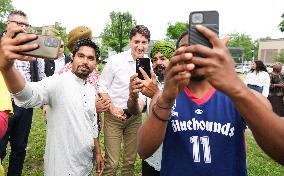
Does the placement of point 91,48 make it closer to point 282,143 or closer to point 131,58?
point 131,58

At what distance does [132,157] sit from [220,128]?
10.3 ft

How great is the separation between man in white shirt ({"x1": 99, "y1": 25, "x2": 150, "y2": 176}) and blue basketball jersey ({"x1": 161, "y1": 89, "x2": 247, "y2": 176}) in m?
2.71

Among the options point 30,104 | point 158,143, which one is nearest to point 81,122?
point 30,104

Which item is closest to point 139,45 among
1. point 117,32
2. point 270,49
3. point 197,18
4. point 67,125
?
point 67,125

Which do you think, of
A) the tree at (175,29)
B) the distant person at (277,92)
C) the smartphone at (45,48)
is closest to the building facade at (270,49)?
the tree at (175,29)

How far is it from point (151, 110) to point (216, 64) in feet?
2.78

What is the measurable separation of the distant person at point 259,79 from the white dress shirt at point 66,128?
7324mm

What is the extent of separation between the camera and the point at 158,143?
6.73 ft

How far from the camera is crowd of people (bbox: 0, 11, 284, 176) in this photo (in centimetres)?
136

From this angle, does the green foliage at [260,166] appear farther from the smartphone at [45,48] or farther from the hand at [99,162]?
the smartphone at [45,48]

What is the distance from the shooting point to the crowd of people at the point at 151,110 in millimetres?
1358

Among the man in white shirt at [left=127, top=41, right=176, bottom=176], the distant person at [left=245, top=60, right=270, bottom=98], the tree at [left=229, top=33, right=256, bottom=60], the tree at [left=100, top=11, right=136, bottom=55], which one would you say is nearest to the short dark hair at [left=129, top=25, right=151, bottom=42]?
the man in white shirt at [left=127, top=41, right=176, bottom=176]

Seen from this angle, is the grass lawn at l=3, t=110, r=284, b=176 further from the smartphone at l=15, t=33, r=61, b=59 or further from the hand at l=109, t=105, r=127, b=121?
the smartphone at l=15, t=33, r=61, b=59

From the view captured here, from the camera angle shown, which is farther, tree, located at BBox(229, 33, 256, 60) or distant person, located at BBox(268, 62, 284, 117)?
tree, located at BBox(229, 33, 256, 60)
